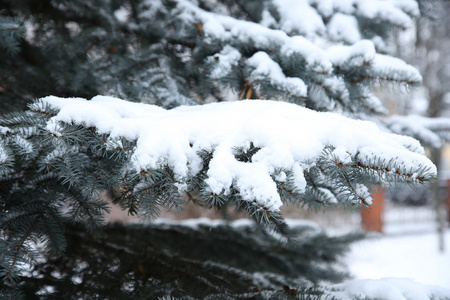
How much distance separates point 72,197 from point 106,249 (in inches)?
16.8

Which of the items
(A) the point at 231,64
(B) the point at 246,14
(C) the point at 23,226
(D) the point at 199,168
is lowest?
(C) the point at 23,226

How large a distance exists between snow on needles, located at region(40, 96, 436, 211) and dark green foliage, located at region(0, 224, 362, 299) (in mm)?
518

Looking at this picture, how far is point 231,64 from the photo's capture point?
1.44 metres

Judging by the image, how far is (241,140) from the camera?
90 cm

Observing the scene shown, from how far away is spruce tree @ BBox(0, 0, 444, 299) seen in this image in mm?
869

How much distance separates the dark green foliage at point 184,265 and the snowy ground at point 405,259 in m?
2.22

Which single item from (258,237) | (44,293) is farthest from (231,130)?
(258,237)

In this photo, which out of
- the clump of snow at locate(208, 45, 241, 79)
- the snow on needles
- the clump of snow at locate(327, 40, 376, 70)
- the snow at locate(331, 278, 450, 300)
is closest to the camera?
the snow on needles

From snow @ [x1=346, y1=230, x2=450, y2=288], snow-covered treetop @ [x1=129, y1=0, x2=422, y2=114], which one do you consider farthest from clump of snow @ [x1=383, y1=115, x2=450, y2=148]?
snow @ [x1=346, y1=230, x2=450, y2=288]

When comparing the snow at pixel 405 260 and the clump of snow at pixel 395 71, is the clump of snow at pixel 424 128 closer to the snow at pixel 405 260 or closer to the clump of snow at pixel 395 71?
the clump of snow at pixel 395 71

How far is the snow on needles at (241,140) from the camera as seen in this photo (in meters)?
0.83

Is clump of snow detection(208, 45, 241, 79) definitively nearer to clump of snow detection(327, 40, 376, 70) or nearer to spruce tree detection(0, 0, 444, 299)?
spruce tree detection(0, 0, 444, 299)

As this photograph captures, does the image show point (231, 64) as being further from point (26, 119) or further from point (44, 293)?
point (44, 293)

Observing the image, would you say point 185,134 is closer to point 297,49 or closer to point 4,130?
point 4,130
